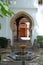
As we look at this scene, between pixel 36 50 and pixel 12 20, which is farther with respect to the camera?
pixel 12 20

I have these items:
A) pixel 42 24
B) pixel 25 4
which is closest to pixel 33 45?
pixel 42 24

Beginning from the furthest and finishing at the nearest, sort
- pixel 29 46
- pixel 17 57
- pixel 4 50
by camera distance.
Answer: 1. pixel 29 46
2. pixel 4 50
3. pixel 17 57

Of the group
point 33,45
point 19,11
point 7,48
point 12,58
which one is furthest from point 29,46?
point 12,58

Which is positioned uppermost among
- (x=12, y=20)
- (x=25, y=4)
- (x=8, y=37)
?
(x=25, y=4)

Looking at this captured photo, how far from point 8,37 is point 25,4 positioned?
297cm

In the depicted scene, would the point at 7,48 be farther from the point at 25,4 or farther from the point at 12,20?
the point at 25,4

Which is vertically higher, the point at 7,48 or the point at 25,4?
the point at 25,4

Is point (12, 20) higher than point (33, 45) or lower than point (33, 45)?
higher

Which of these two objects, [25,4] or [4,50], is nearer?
[4,50]

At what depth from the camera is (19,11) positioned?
17.2 metres

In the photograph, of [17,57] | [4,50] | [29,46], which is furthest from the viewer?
[29,46]

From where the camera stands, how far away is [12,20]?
57.1 ft

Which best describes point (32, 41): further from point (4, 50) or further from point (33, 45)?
point (4, 50)

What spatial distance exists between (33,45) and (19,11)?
297 centimetres
